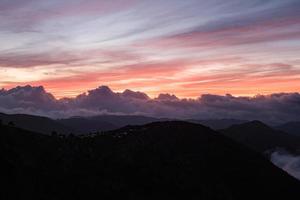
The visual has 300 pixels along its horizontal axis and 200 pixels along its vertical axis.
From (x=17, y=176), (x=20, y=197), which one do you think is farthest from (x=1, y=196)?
(x=17, y=176)

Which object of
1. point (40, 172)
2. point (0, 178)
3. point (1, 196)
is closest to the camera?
point (1, 196)

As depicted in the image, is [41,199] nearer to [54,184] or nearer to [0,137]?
[54,184]

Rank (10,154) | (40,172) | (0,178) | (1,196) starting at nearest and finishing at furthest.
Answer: (1,196), (0,178), (10,154), (40,172)

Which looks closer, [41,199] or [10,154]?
[41,199]

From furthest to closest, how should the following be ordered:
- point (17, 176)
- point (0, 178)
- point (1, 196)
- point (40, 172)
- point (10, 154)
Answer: point (40, 172) → point (10, 154) → point (17, 176) → point (0, 178) → point (1, 196)

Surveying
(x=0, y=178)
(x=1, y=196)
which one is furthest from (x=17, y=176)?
(x=1, y=196)

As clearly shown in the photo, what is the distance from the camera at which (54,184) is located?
194000 millimetres

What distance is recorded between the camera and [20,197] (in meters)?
154

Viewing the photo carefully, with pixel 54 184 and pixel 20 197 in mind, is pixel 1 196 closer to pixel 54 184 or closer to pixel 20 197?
pixel 20 197

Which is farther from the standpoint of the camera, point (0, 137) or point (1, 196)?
point (0, 137)

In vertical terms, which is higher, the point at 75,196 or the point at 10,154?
the point at 10,154

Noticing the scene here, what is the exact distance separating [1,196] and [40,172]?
53.1m

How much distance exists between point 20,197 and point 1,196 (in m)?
9.20

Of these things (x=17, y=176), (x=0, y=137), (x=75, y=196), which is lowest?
(x=75, y=196)
